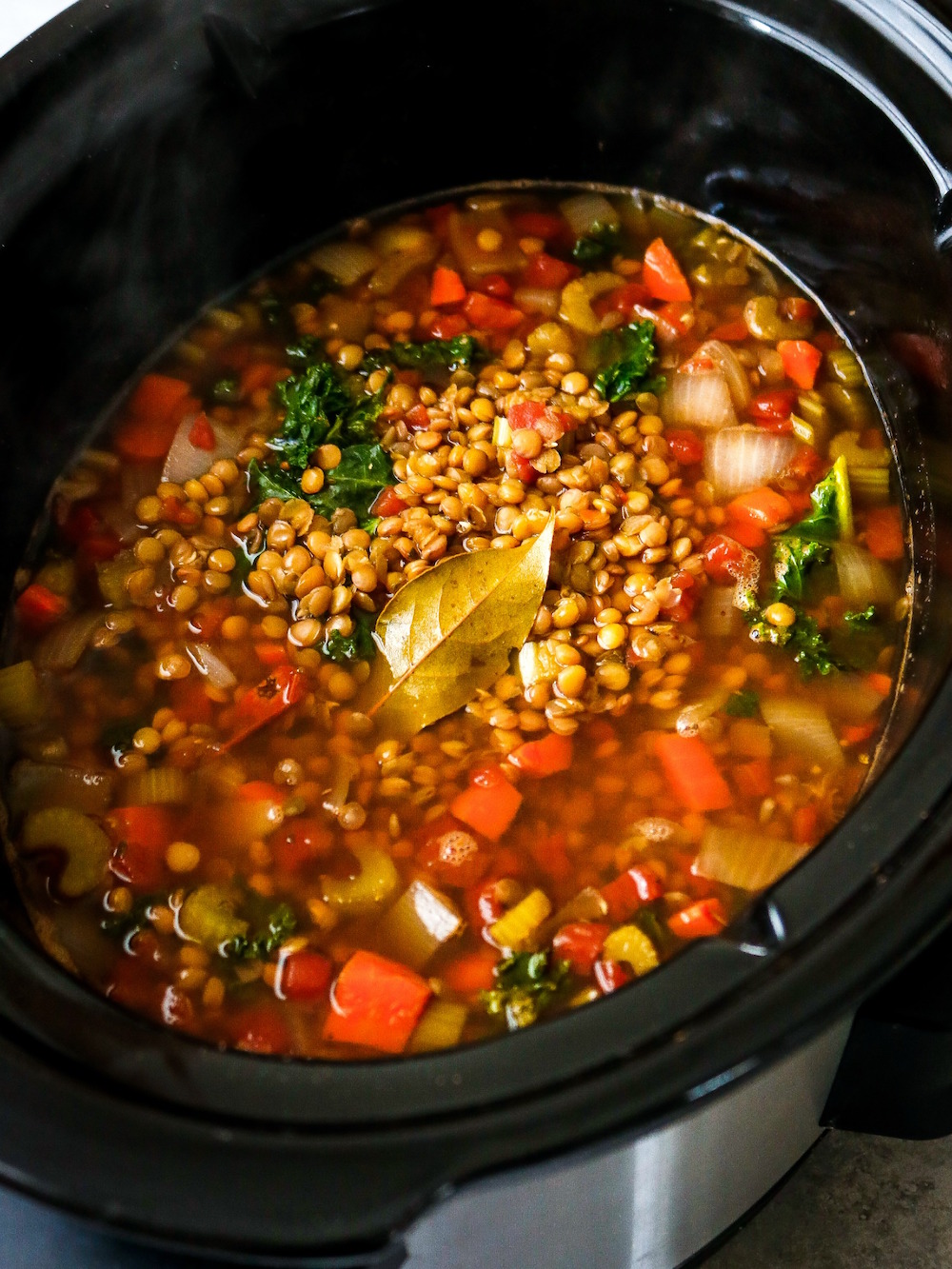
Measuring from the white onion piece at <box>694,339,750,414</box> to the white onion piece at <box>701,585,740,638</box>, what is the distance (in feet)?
1.55

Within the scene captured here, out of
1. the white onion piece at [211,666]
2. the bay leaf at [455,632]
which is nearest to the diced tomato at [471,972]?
the bay leaf at [455,632]

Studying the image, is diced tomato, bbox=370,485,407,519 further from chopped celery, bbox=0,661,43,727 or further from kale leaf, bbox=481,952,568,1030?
kale leaf, bbox=481,952,568,1030

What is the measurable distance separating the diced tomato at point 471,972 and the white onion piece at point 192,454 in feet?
3.93

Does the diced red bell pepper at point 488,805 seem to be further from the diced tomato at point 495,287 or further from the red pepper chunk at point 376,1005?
the diced tomato at point 495,287

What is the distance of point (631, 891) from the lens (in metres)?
2.09

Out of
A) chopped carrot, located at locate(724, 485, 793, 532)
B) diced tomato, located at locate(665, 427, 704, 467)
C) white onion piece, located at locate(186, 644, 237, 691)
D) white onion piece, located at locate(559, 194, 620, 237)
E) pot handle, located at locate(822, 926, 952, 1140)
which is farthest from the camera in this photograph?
white onion piece, located at locate(559, 194, 620, 237)

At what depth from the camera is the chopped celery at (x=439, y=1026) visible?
76.1 inches

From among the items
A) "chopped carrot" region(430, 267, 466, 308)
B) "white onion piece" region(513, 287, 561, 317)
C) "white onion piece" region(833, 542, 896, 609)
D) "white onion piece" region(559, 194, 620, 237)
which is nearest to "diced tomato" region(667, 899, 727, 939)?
"white onion piece" region(833, 542, 896, 609)

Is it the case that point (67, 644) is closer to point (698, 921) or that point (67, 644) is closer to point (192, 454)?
point (192, 454)

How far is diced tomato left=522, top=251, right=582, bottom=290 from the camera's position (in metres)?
2.94

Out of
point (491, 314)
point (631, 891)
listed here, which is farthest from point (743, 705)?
point (491, 314)

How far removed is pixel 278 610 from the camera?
246cm

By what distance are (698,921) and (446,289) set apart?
1.61 metres

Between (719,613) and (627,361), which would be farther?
(627,361)
